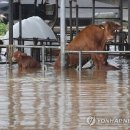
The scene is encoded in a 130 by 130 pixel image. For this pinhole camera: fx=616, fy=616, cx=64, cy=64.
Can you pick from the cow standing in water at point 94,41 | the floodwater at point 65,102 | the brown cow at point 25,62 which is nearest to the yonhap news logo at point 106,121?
the floodwater at point 65,102

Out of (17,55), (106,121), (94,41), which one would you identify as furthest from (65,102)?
(17,55)

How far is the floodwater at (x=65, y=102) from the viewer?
5395mm

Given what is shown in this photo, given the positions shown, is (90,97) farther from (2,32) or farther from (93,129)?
(2,32)

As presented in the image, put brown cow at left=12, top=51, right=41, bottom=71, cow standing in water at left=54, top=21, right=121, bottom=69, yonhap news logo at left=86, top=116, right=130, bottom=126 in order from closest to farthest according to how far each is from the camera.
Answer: yonhap news logo at left=86, top=116, right=130, bottom=126, cow standing in water at left=54, top=21, right=121, bottom=69, brown cow at left=12, top=51, right=41, bottom=71

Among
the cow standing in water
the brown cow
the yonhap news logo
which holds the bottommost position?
the yonhap news logo

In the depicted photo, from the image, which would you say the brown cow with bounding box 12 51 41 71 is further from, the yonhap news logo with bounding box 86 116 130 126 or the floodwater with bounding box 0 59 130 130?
the yonhap news logo with bounding box 86 116 130 126

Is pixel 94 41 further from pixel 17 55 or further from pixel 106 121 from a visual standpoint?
pixel 106 121

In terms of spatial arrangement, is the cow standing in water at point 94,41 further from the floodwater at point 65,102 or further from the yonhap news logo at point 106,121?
the yonhap news logo at point 106,121

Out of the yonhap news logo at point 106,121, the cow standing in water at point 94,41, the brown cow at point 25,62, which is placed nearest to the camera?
the yonhap news logo at point 106,121

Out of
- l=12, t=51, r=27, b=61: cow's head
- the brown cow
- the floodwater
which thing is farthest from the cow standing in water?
the floodwater

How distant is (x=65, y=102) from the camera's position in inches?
264

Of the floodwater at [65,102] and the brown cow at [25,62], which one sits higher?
the brown cow at [25,62]

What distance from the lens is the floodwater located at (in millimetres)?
5395

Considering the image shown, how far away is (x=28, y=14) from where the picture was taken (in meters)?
19.0
